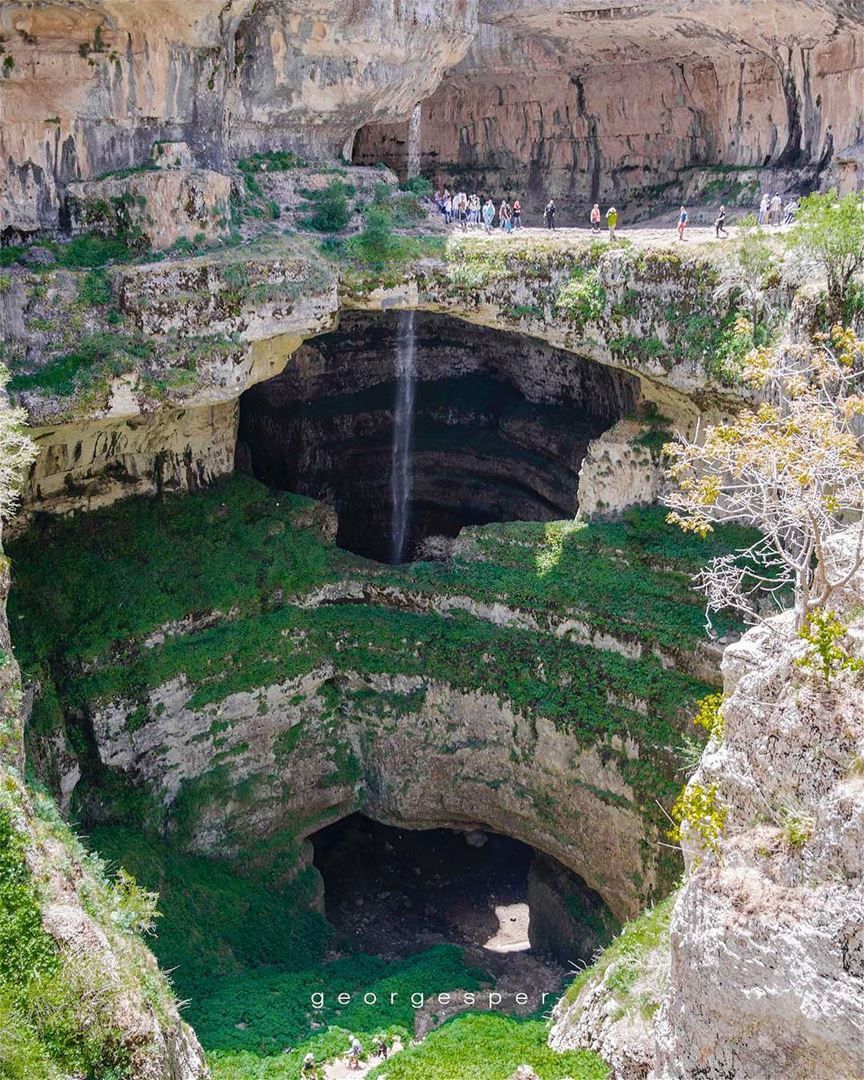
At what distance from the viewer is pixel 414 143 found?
27719 millimetres

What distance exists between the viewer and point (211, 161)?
19891 millimetres

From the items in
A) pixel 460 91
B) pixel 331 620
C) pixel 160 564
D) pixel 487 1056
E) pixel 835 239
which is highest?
pixel 460 91

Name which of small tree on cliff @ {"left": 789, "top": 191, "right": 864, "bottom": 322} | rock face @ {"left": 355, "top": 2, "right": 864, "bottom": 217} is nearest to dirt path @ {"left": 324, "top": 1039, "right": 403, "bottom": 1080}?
small tree on cliff @ {"left": 789, "top": 191, "right": 864, "bottom": 322}

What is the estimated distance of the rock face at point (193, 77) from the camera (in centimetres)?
1722

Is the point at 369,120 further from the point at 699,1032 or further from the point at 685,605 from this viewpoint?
the point at 699,1032

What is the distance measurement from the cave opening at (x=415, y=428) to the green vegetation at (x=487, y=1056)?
1441 cm

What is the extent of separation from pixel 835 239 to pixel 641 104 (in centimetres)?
1119

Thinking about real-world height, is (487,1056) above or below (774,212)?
below

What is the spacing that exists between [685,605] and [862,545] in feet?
30.5

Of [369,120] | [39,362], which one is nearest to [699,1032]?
[39,362]

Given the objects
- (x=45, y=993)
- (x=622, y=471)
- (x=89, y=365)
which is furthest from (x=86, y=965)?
(x=622, y=471)

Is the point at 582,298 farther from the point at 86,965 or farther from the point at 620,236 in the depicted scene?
the point at 86,965

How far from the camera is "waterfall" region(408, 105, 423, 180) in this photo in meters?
27.4

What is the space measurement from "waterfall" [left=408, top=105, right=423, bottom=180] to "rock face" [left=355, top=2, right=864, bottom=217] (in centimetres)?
26
